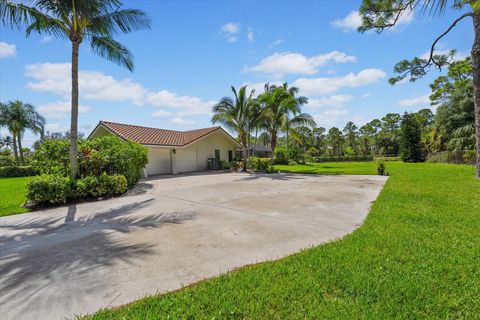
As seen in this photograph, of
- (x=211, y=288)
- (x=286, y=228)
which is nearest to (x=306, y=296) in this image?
(x=211, y=288)

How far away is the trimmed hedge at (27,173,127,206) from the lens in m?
7.76

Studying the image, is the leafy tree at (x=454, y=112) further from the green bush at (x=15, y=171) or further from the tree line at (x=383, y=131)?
the green bush at (x=15, y=171)

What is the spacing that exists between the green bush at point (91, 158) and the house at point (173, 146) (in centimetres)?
404

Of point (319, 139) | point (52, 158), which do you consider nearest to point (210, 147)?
point (52, 158)

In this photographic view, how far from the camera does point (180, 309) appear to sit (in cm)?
244

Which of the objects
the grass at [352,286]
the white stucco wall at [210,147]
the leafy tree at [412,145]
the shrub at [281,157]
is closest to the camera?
the grass at [352,286]

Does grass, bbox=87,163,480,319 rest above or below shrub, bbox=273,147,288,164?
below

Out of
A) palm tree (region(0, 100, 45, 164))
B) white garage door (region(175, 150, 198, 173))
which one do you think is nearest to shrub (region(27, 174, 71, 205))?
white garage door (region(175, 150, 198, 173))

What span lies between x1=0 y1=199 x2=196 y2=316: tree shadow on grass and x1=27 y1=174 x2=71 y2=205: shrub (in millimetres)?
1889

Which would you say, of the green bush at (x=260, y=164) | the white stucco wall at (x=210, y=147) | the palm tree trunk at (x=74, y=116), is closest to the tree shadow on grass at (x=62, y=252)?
the palm tree trunk at (x=74, y=116)

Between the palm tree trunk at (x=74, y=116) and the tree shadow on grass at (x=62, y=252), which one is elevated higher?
the palm tree trunk at (x=74, y=116)

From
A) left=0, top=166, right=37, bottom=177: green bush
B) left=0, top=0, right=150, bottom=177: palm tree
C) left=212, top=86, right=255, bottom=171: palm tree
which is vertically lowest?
left=0, top=166, right=37, bottom=177: green bush

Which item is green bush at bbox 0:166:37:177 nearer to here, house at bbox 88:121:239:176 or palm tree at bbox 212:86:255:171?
house at bbox 88:121:239:176

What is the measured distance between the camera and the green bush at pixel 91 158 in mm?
9930
